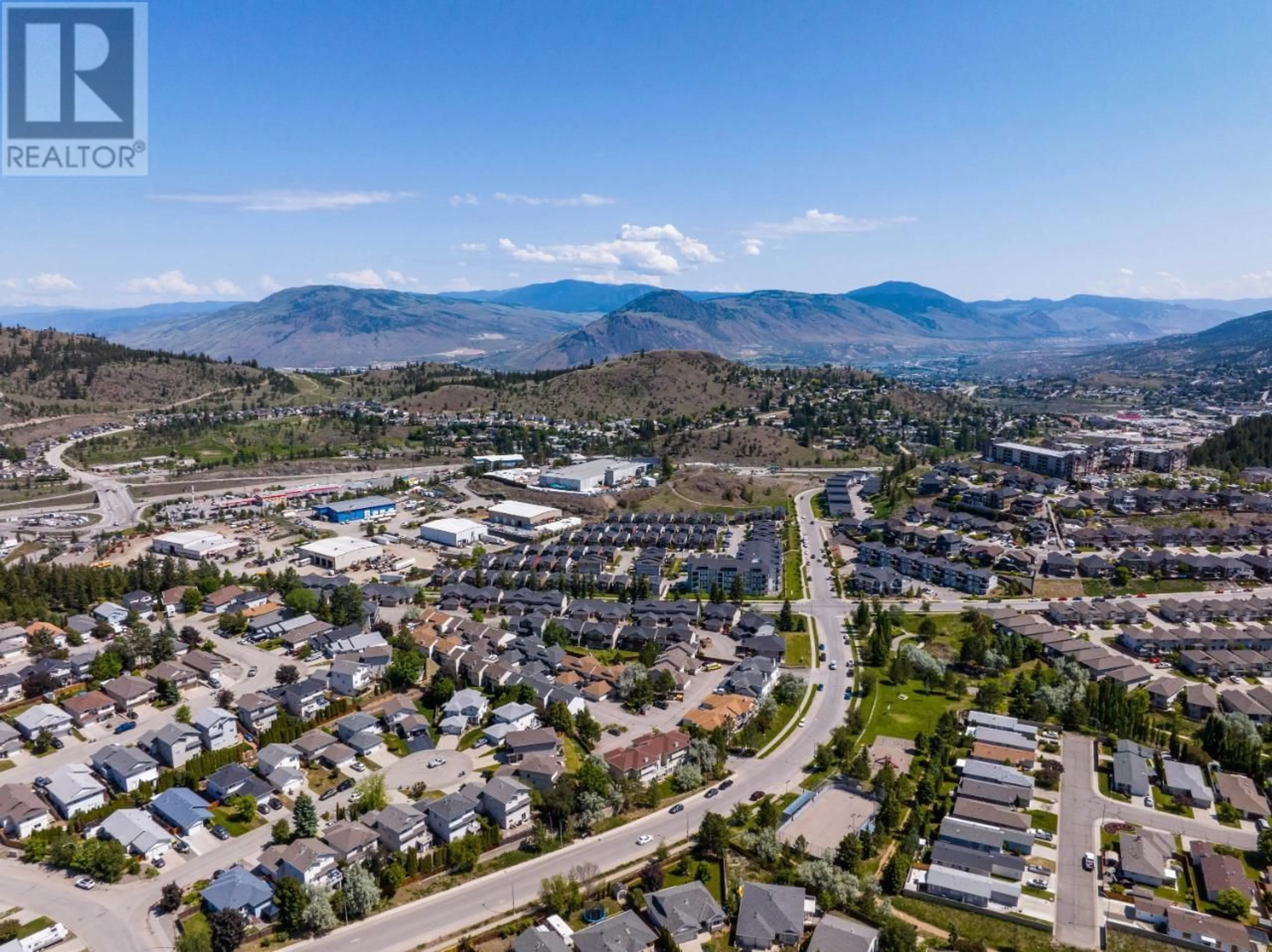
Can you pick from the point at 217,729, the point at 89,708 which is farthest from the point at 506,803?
the point at 89,708

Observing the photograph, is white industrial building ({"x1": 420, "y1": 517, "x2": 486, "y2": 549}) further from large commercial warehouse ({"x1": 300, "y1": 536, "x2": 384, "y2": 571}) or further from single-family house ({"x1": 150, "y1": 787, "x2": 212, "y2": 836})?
single-family house ({"x1": 150, "y1": 787, "x2": 212, "y2": 836})

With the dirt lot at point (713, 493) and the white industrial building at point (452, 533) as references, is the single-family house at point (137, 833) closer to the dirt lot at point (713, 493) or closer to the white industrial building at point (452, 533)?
the white industrial building at point (452, 533)

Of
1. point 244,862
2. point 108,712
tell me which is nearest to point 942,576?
point 244,862

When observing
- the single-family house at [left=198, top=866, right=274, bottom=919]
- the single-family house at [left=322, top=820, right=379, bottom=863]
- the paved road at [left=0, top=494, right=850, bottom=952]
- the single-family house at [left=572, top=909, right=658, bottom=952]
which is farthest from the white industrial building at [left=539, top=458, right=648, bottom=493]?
the single-family house at [left=572, top=909, right=658, bottom=952]

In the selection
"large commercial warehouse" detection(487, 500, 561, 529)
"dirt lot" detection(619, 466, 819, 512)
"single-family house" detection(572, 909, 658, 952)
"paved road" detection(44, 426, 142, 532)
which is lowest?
"single-family house" detection(572, 909, 658, 952)

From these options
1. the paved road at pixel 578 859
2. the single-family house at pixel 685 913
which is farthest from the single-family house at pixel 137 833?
the single-family house at pixel 685 913

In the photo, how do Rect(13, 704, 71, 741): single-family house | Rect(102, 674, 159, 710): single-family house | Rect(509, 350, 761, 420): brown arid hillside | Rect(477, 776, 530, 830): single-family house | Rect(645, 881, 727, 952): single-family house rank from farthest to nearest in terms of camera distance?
Rect(509, 350, 761, 420): brown arid hillside, Rect(102, 674, 159, 710): single-family house, Rect(13, 704, 71, 741): single-family house, Rect(477, 776, 530, 830): single-family house, Rect(645, 881, 727, 952): single-family house

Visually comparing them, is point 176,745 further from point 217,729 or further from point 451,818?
point 451,818
